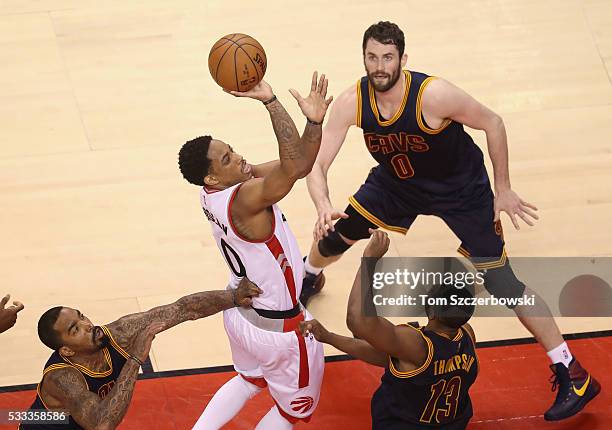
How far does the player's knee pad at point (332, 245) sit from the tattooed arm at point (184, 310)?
4.03 feet

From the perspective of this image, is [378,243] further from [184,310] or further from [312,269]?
[312,269]

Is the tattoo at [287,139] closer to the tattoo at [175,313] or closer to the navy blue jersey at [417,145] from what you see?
the tattoo at [175,313]

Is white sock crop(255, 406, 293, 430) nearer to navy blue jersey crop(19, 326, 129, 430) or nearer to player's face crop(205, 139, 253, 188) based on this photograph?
navy blue jersey crop(19, 326, 129, 430)

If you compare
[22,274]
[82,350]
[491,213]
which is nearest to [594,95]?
[491,213]

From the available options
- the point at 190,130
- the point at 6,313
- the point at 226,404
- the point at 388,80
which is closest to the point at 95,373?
the point at 6,313

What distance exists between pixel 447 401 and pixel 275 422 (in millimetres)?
898

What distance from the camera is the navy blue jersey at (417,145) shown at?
6.09 metres

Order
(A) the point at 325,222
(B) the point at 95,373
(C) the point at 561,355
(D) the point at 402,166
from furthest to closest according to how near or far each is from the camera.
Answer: (D) the point at 402,166, (C) the point at 561,355, (A) the point at 325,222, (B) the point at 95,373

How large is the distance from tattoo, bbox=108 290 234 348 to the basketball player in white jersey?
0.33 ft

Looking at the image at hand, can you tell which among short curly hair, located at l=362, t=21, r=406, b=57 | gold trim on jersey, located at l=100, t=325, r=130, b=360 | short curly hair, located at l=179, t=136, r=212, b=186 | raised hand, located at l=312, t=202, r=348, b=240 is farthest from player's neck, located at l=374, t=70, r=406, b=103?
gold trim on jersey, located at l=100, t=325, r=130, b=360

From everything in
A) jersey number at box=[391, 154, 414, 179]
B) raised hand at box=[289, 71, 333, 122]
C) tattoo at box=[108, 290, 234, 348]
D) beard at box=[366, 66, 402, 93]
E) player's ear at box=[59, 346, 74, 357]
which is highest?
raised hand at box=[289, 71, 333, 122]

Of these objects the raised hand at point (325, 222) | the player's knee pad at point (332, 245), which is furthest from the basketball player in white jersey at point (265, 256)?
the player's knee pad at point (332, 245)

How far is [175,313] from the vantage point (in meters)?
5.65

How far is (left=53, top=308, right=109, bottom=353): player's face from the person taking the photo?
5.16 meters
